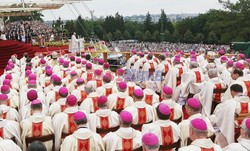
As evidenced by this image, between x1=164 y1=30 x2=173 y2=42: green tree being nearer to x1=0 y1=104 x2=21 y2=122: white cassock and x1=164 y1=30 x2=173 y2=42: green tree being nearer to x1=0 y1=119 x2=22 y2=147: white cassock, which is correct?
x1=0 y1=104 x2=21 y2=122: white cassock

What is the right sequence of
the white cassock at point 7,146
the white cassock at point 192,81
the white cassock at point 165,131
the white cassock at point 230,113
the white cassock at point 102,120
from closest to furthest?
the white cassock at point 7,146 → the white cassock at point 165,131 → the white cassock at point 102,120 → the white cassock at point 230,113 → the white cassock at point 192,81

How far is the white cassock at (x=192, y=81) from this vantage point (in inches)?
388

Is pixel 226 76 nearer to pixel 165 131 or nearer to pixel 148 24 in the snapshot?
pixel 165 131

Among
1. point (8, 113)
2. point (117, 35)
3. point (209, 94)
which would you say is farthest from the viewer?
point (117, 35)

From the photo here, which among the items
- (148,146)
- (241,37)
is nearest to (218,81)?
(148,146)

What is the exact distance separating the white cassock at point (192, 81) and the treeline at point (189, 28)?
20.3m

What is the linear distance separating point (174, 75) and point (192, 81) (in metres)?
1.11

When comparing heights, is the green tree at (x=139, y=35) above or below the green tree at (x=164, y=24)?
below

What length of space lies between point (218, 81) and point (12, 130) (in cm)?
533

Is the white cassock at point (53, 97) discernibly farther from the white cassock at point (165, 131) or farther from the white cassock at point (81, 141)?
the white cassock at point (165, 131)

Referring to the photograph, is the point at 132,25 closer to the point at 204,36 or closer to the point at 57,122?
the point at 204,36

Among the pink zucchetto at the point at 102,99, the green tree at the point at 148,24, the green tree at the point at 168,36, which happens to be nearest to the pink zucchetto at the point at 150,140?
the pink zucchetto at the point at 102,99

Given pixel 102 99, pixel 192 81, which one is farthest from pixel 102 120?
pixel 192 81

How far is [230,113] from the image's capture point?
647 centimetres
